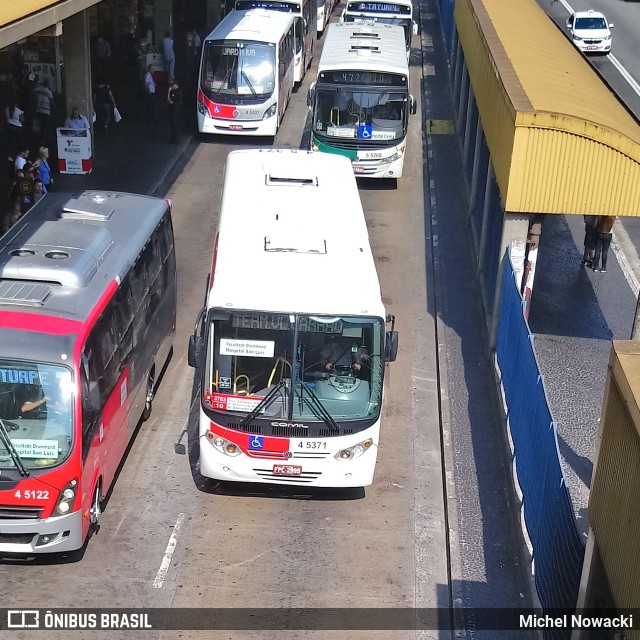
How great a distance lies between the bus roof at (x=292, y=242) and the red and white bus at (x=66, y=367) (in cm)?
120

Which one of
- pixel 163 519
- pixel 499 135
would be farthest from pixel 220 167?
pixel 163 519

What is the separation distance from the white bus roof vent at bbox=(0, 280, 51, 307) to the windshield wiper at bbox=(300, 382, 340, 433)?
285 centimetres

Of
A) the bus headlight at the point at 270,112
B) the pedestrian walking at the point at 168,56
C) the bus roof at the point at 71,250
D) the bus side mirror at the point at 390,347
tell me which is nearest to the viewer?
the bus roof at the point at 71,250

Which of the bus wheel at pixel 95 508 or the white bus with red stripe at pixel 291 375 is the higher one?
the white bus with red stripe at pixel 291 375

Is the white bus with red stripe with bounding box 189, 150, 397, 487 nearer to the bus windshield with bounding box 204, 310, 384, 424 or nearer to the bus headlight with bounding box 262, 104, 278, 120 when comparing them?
the bus windshield with bounding box 204, 310, 384, 424

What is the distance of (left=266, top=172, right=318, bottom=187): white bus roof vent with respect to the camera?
1543cm

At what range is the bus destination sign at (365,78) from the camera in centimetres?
2405

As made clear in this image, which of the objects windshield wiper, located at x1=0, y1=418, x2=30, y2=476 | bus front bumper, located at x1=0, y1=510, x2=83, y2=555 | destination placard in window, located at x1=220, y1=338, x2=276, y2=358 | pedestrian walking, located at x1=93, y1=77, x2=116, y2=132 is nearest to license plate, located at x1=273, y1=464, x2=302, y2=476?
destination placard in window, located at x1=220, y1=338, x2=276, y2=358

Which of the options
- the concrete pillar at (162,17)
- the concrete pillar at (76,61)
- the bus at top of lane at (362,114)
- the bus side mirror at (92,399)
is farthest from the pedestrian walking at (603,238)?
the concrete pillar at (162,17)

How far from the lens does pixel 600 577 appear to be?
8.80 meters

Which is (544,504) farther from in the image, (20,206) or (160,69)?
(160,69)

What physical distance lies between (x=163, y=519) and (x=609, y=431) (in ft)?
18.2

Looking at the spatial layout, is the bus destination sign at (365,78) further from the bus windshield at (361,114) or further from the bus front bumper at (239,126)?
the bus front bumper at (239,126)

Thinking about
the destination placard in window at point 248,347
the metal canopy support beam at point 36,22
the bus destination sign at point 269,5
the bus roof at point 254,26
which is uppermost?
the metal canopy support beam at point 36,22
